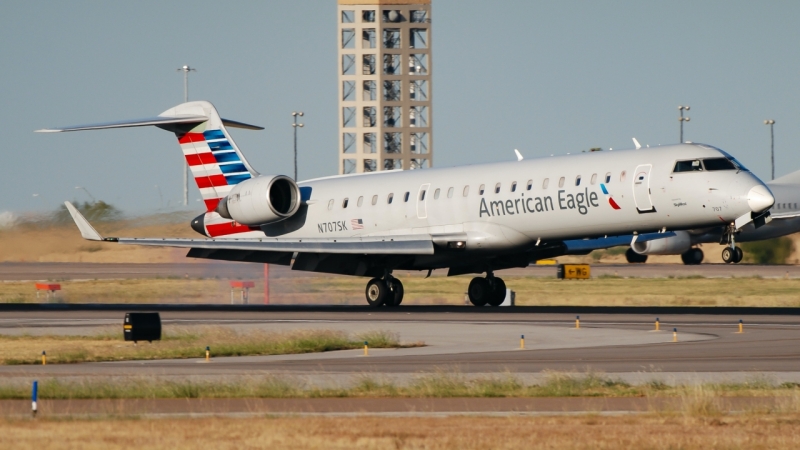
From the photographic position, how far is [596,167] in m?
32.9

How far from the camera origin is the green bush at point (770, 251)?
79.6 m

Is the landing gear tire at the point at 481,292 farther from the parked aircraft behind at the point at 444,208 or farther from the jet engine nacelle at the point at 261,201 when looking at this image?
the jet engine nacelle at the point at 261,201

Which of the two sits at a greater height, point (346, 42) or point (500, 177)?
point (346, 42)

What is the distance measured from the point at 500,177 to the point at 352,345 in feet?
37.5

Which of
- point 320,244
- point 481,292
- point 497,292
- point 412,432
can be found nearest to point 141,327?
point 320,244

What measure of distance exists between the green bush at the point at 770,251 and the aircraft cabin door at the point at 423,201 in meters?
47.6

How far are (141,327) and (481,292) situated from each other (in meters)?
14.7

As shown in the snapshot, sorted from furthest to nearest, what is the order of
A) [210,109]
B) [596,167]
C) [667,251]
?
[667,251]
[210,109]
[596,167]

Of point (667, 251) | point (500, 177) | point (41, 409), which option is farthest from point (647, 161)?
point (667, 251)

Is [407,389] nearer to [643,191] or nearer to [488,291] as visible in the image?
[643,191]

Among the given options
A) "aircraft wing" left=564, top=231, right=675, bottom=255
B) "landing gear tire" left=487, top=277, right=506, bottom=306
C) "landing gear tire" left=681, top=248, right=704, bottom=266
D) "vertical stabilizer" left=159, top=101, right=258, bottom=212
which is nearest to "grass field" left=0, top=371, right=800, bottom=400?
"aircraft wing" left=564, top=231, right=675, bottom=255

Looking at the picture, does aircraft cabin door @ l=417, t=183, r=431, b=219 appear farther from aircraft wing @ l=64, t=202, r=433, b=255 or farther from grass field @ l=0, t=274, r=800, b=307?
grass field @ l=0, t=274, r=800, b=307

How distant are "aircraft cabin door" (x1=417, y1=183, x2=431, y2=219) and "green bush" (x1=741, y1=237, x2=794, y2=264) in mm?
47611

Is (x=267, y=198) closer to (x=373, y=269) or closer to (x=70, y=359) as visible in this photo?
(x=373, y=269)
